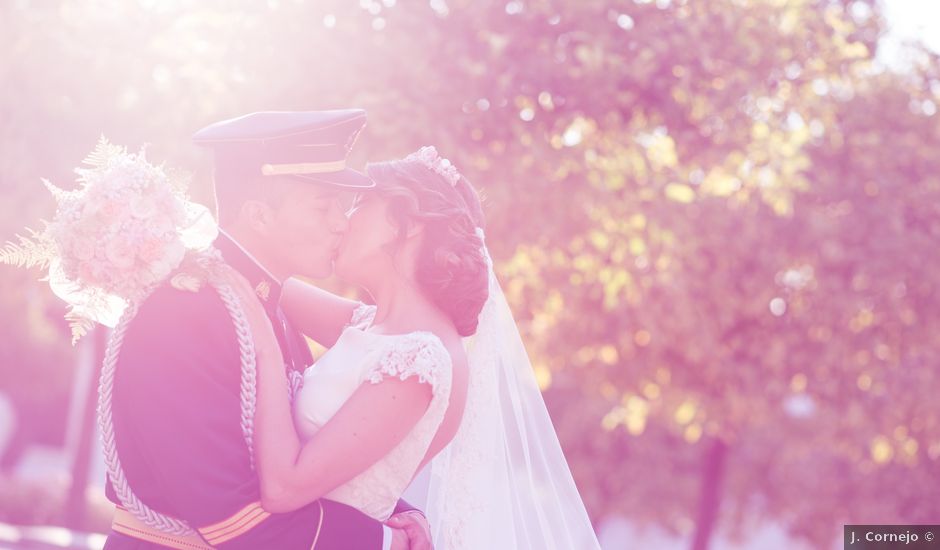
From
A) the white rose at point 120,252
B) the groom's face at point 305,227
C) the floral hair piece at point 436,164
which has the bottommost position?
the white rose at point 120,252

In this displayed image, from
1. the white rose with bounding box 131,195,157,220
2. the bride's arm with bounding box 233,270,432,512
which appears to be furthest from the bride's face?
the white rose with bounding box 131,195,157,220

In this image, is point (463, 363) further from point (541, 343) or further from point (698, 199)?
point (541, 343)

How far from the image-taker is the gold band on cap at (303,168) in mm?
4344

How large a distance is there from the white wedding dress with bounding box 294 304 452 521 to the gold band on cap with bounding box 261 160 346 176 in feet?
1.85

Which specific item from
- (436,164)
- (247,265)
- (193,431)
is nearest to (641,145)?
(436,164)

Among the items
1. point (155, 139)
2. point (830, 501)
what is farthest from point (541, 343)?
point (830, 501)

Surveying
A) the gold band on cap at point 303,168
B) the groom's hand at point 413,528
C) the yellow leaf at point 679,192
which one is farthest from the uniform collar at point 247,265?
the yellow leaf at point 679,192

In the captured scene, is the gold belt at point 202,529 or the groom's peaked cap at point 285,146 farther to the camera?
the groom's peaked cap at point 285,146

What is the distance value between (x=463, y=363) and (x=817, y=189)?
33.1 ft

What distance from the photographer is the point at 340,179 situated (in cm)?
442

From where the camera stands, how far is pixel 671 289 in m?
13.2

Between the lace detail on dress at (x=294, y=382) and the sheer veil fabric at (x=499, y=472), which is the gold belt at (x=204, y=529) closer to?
the lace detail on dress at (x=294, y=382)

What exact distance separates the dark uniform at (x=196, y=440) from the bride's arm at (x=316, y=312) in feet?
3.21

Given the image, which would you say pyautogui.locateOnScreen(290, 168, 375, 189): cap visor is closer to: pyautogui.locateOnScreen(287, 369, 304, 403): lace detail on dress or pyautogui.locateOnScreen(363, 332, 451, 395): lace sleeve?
pyautogui.locateOnScreen(363, 332, 451, 395): lace sleeve
